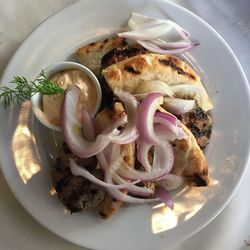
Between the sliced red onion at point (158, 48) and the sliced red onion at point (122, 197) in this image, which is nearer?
the sliced red onion at point (122, 197)

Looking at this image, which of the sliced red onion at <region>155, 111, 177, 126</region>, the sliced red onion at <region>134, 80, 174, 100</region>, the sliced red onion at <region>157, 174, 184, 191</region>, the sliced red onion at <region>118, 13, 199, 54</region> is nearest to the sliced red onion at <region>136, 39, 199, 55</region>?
the sliced red onion at <region>118, 13, 199, 54</region>

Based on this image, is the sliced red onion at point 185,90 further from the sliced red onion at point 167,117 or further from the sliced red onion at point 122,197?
the sliced red onion at point 122,197

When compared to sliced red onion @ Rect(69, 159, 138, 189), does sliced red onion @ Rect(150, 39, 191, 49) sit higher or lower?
higher

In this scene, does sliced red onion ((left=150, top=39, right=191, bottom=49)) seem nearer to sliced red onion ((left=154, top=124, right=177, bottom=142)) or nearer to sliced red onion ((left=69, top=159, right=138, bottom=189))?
sliced red onion ((left=154, top=124, right=177, bottom=142))

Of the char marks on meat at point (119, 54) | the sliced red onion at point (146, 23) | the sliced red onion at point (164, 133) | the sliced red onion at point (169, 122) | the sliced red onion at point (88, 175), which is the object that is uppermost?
the sliced red onion at point (146, 23)

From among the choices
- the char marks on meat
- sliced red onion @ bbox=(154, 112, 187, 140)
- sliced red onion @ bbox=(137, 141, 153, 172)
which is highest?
the char marks on meat

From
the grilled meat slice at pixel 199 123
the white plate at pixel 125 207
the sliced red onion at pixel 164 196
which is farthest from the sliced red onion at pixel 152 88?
the sliced red onion at pixel 164 196
